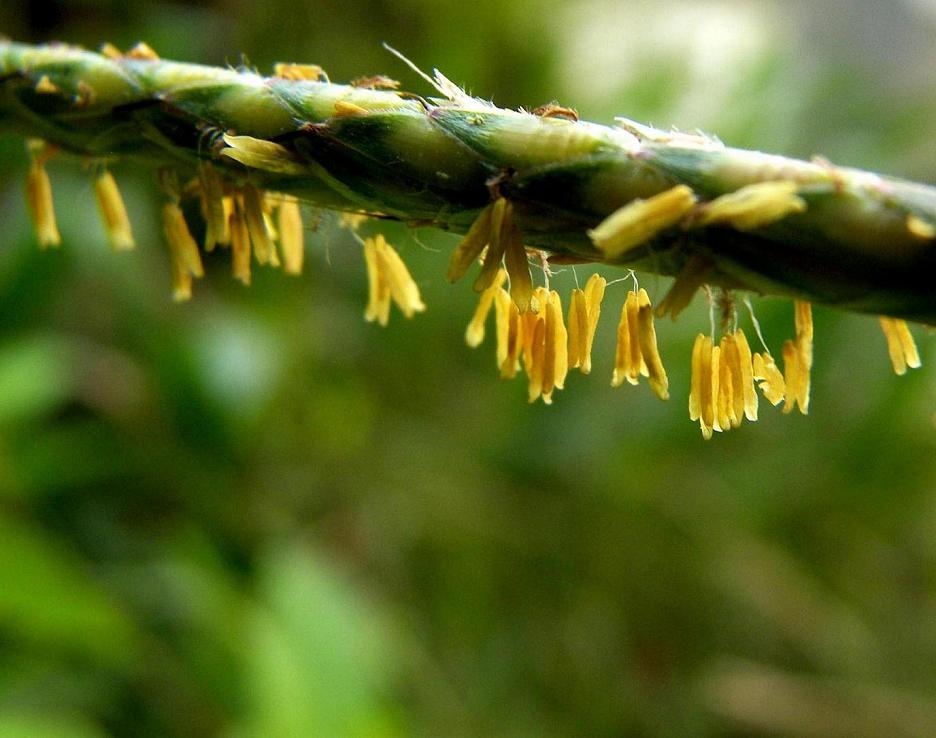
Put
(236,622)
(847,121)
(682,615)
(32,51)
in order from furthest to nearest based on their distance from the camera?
(847,121) → (682,615) → (236,622) → (32,51)

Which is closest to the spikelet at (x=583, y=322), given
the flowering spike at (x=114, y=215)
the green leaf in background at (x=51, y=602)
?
the flowering spike at (x=114, y=215)

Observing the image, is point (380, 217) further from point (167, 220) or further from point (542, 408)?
point (542, 408)

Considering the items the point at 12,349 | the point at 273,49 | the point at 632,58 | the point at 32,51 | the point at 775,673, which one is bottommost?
the point at 775,673

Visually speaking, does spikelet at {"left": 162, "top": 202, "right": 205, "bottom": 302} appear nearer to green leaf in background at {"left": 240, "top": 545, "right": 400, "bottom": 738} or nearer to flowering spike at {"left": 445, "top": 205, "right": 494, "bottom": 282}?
flowering spike at {"left": 445, "top": 205, "right": 494, "bottom": 282}

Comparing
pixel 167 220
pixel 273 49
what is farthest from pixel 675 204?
pixel 273 49

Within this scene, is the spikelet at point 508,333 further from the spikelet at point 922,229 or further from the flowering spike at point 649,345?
the spikelet at point 922,229

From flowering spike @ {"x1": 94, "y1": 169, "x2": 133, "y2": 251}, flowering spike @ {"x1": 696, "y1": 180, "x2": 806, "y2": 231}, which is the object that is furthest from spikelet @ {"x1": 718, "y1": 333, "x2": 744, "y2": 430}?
flowering spike @ {"x1": 94, "y1": 169, "x2": 133, "y2": 251}
